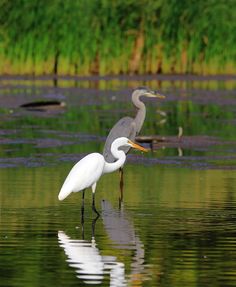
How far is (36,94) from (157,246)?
2033cm

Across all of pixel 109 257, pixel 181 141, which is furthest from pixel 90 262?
pixel 181 141

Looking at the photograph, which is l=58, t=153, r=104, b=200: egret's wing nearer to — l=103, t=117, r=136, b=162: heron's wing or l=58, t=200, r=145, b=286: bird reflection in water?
l=58, t=200, r=145, b=286: bird reflection in water

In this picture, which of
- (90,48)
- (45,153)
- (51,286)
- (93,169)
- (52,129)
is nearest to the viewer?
(51,286)

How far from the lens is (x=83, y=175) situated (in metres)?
13.2

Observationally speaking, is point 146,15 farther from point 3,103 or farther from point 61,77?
point 3,103

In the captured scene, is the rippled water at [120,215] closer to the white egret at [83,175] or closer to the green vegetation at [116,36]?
the white egret at [83,175]

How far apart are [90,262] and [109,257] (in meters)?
0.28

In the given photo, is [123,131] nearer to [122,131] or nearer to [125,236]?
[122,131]

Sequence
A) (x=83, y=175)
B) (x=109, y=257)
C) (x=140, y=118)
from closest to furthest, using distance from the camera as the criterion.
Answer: (x=109, y=257), (x=83, y=175), (x=140, y=118)

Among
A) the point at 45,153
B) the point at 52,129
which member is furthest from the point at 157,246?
the point at 52,129

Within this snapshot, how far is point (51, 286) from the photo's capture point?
9414 mm

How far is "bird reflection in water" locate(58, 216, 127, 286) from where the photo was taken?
9820 mm

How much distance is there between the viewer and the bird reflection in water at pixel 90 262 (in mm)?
9820

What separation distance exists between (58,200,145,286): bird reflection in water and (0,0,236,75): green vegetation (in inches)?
879
